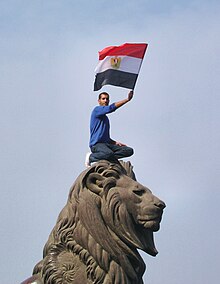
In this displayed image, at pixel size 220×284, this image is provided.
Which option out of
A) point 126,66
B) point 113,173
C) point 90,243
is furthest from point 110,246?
point 126,66

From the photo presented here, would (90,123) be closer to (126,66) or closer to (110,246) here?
(126,66)

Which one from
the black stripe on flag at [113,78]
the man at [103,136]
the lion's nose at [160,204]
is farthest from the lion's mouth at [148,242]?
the black stripe on flag at [113,78]

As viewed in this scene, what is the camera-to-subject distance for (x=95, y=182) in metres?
13.8

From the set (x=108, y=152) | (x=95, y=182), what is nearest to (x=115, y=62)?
(x=108, y=152)

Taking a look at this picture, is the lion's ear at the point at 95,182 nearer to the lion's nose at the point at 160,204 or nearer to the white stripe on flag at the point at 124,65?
the lion's nose at the point at 160,204

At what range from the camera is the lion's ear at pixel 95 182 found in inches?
539

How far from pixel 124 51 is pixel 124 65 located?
0.26m

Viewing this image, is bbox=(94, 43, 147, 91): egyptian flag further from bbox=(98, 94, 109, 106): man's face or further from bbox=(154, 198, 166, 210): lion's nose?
bbox=(154, 198, 166, 210): lion's nose

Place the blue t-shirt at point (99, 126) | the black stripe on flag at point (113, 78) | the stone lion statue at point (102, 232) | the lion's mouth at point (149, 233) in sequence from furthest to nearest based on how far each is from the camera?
the black stripe on flag at point (113, 78)
the blue t-shirt at point (99, 126)
the lion's mouth at point (149, 233)
the stone lion statue at point (102, 232)

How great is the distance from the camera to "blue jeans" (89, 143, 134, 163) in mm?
14113

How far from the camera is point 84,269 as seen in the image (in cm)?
1328

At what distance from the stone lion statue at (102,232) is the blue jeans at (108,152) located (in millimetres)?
195

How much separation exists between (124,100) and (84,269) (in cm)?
299

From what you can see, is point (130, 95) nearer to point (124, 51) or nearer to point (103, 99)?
point (103, 99)
